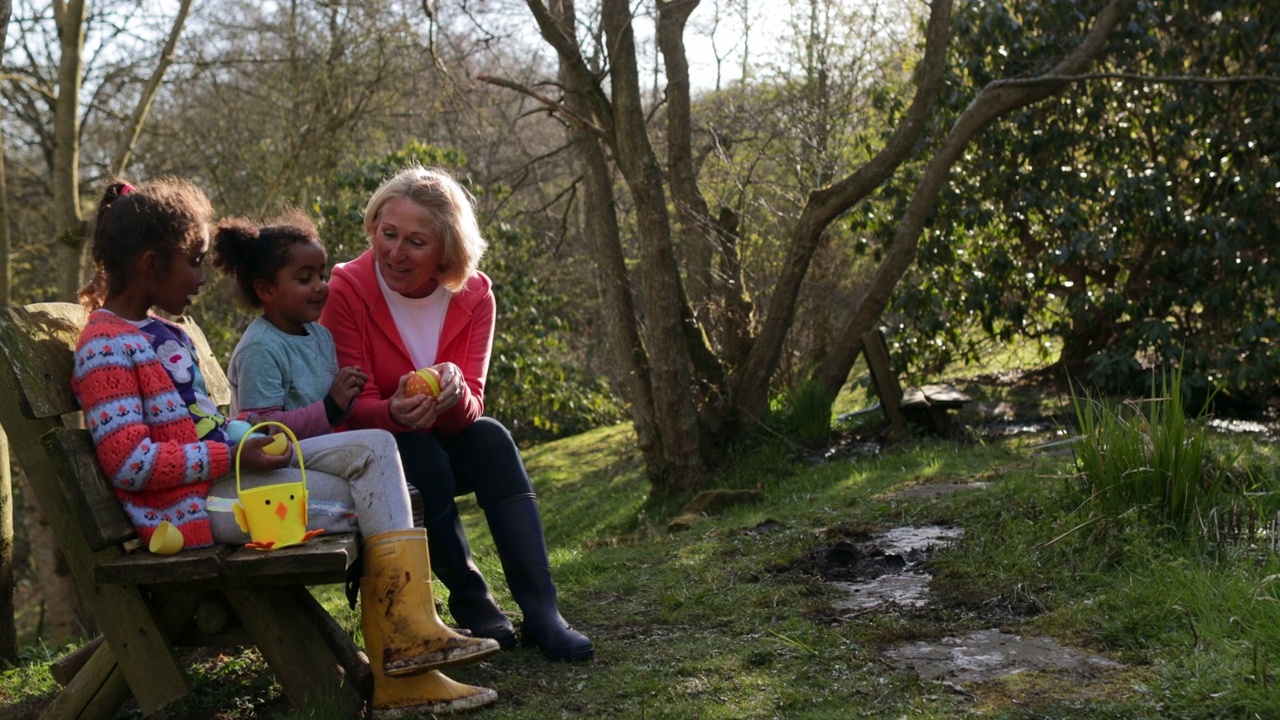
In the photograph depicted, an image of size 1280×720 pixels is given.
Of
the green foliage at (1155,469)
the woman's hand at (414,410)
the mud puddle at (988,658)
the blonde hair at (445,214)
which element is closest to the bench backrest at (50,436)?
the woman's hand at (414,410)

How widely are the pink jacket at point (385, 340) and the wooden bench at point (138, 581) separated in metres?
0.72

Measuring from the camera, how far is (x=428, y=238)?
394cm

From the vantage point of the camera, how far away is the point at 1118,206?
30.6 feet

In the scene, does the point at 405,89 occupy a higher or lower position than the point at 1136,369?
higher

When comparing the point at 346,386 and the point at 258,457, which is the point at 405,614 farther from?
the point at 346,386

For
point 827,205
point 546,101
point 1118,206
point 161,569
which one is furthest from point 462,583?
point 1118,206

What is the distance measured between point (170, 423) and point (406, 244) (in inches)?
41.0

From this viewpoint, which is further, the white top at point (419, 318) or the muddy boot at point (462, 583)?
the white top at point (419, 318)

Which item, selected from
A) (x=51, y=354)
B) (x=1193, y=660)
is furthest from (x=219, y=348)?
(x=1193, y=660)

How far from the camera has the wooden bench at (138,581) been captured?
3.04 meters

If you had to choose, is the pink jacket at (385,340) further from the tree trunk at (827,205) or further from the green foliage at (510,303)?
the green foliage at (510,303)

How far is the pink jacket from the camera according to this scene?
12.7ft

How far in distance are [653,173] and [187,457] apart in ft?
15.3

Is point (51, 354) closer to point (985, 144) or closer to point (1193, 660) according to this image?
point (1193, 660)
